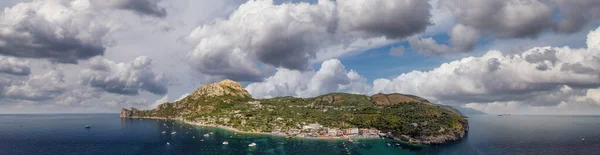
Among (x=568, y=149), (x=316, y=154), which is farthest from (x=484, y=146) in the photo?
(x=316, y=154)

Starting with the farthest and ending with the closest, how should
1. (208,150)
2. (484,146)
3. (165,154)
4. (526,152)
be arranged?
(484,146), (526,152), (208,150), (165,154)

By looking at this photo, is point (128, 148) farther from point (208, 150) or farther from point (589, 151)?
point (589, 151)

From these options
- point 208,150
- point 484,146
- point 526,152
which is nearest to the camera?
point 208,150

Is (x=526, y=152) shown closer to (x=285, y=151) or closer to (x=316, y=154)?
(x=316, y=154)

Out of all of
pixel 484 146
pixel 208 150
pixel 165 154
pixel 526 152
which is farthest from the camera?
pixel 484 146

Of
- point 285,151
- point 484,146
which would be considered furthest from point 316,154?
point 484,146

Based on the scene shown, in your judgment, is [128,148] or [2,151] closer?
[2,151]

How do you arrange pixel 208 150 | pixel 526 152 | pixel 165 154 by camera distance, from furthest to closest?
pixel 526 152
pixel 208 150
pixel 165 154

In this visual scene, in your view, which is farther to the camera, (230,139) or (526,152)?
(230,139)

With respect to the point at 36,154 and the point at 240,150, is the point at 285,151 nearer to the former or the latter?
the point at 240,150
